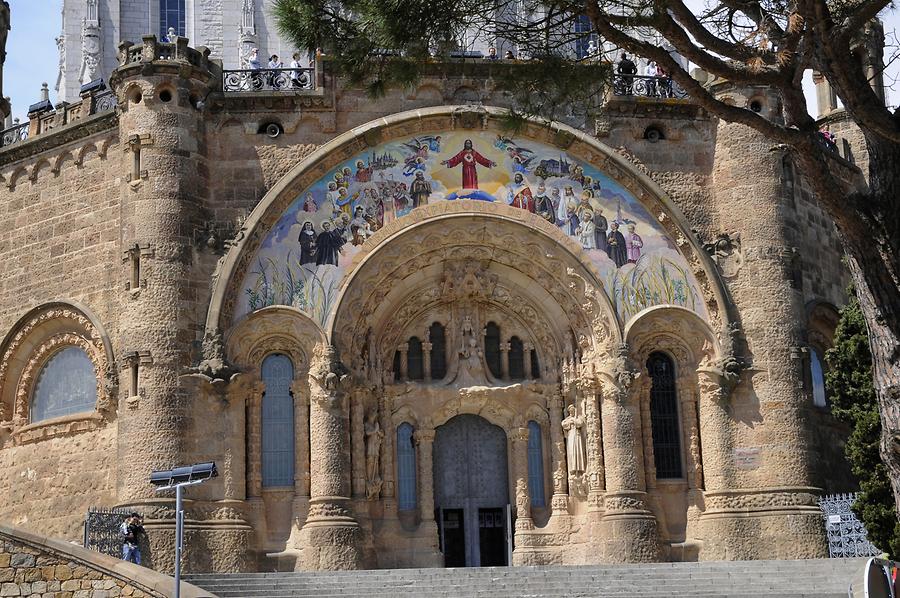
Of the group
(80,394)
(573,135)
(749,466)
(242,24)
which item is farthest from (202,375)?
(242,24)

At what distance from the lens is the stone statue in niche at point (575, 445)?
2888 cm

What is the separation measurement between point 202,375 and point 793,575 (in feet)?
38.4

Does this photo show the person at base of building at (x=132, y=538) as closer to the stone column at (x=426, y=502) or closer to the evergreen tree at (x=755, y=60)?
the stone column at (x=426, y=502)

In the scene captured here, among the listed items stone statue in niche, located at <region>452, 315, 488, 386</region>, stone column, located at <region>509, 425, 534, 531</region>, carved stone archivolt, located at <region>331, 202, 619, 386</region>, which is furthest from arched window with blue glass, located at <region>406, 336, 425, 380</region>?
stone column, located at <region>509, 425, 534, 531</region>

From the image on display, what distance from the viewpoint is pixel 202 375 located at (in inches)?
1076

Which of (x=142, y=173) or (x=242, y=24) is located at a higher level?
(x=242, y=24)

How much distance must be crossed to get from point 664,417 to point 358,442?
20.9ft

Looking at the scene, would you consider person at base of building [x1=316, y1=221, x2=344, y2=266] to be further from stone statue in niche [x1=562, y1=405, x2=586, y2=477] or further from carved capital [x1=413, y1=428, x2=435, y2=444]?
Answer: stone statue in niche [x1=562, y1=405, x2=586, y2=477]

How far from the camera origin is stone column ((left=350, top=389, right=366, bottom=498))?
28.3 metres

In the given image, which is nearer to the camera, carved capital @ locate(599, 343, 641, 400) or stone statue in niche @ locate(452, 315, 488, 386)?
carved capital @ locate(599, 343, 641, 400)

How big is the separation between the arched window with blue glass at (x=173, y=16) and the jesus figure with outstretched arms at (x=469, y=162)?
53.7 ft

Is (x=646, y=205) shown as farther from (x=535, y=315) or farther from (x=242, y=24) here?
(x=242, y=24)

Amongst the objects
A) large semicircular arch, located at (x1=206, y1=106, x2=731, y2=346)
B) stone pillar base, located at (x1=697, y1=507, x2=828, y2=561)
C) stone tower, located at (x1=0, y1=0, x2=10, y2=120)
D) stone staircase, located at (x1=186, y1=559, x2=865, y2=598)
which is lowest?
stone staircase, located at (x1=186, y1=559, x2=865, y2=598)

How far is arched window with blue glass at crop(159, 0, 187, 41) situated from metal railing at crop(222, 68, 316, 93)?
1398cm
